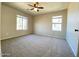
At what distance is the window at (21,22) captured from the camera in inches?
285

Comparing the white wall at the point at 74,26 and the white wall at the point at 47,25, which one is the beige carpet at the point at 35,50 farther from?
the white wall at the point at 47,25

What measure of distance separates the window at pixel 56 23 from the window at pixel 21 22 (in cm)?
286

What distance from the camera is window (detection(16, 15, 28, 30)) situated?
7.24 metres

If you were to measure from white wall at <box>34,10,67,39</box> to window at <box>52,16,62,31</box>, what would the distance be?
0.89ft

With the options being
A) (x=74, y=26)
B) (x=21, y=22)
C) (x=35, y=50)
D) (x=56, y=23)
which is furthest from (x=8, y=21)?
(x=74, y=26)

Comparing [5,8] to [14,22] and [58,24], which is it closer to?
[14,22]

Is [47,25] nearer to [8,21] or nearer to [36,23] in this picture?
[36,23]

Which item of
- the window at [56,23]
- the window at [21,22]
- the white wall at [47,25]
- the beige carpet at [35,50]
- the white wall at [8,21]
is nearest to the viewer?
the beige carpet at [35,50]

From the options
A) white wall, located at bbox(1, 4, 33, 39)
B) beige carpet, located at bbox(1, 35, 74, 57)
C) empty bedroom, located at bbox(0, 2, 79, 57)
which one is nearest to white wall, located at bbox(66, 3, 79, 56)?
beige carpet, located at bbox(1, 35, 74, 57)

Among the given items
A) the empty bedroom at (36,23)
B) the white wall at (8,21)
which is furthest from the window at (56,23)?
the white wall at (8,21)

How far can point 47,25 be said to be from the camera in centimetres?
795

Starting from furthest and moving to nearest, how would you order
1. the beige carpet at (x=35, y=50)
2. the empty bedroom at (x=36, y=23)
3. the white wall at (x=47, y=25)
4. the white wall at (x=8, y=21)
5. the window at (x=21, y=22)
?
the window at (x=21, y=22)
the white wall at (x=47, y=25)
the white wall at (x=8, y=21)
the empty bedroom at (x=36, y=23)
the beige carpet at (x=35, y=50)

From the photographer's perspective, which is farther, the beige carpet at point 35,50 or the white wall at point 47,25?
the white wall at point 47,25

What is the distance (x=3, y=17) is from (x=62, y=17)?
448 cm
